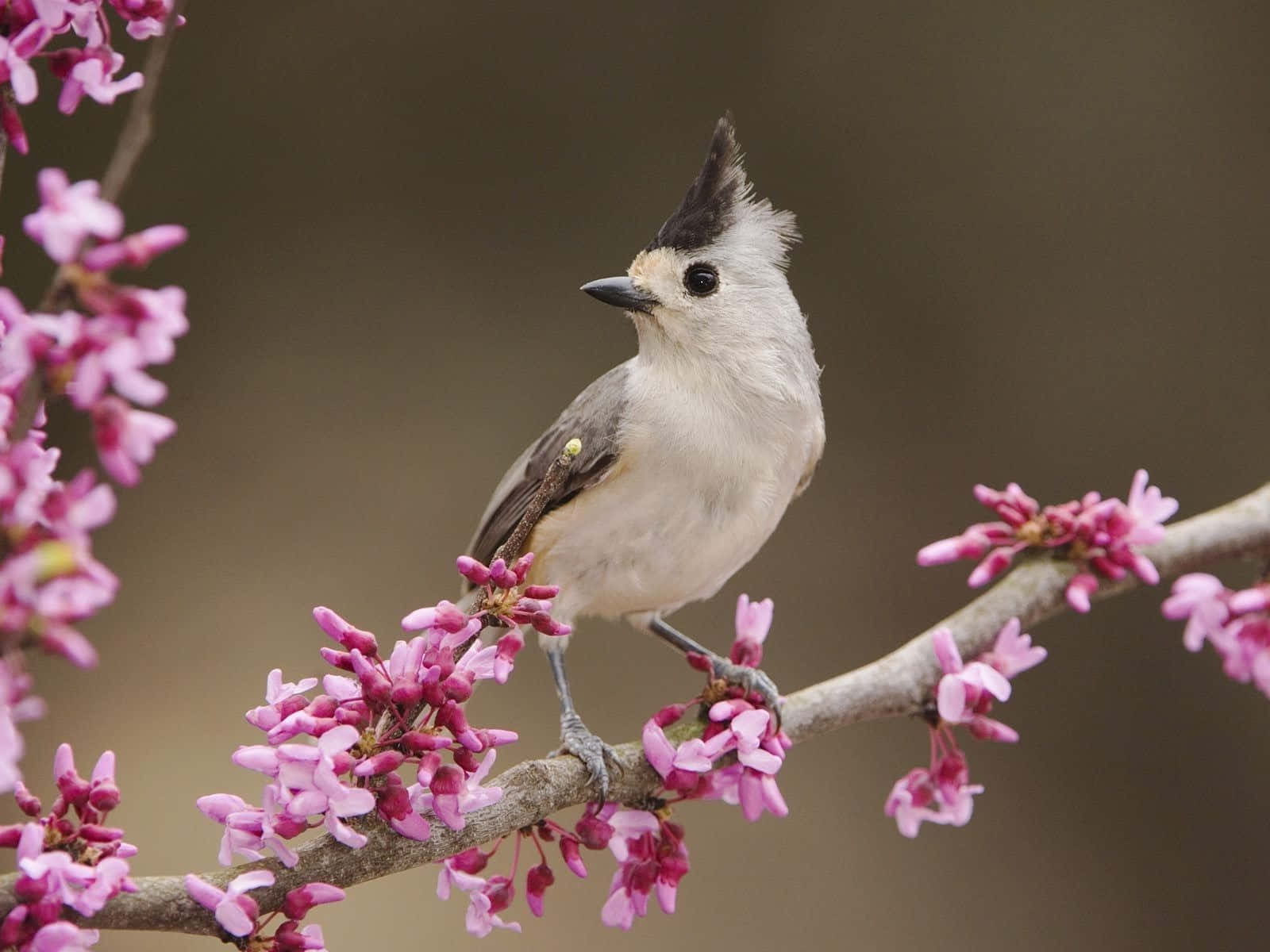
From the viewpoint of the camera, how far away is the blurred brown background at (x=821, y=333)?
2896 millimetres

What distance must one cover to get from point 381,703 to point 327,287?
2.16m

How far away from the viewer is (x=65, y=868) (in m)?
0.84

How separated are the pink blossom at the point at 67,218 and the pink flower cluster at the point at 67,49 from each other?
23 centimetres

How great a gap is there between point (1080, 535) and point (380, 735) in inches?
29.4

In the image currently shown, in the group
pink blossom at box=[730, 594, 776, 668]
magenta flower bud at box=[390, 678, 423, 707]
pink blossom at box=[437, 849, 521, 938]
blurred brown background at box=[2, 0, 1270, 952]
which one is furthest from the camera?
blurred brown background at box=[2, 0, 1270, 952]

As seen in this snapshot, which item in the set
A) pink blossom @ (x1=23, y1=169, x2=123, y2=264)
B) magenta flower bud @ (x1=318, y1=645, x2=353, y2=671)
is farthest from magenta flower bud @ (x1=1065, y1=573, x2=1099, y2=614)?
pink blossom @ (x1=23, y1=169, x2=123, y2=264)

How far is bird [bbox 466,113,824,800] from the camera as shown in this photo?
5.23 ft

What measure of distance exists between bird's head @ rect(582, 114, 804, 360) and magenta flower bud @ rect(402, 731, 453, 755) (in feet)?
2.35

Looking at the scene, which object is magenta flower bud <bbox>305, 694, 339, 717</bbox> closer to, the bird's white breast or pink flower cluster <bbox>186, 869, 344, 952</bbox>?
pink flower cluster <bbox>186, 869, 344, 952</bbox>

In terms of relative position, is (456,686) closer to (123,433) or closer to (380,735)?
(380,735)

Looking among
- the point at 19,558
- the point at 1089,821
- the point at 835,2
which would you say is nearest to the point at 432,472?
the point at 835,2

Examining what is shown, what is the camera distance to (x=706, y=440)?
1.59 meters

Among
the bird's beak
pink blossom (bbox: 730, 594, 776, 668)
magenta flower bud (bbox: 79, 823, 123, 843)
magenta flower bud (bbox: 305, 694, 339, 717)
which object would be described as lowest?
magenta flower bud (bbox: 79, 823, 123, 843)

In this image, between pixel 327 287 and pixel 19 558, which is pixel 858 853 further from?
pixel 19 558
